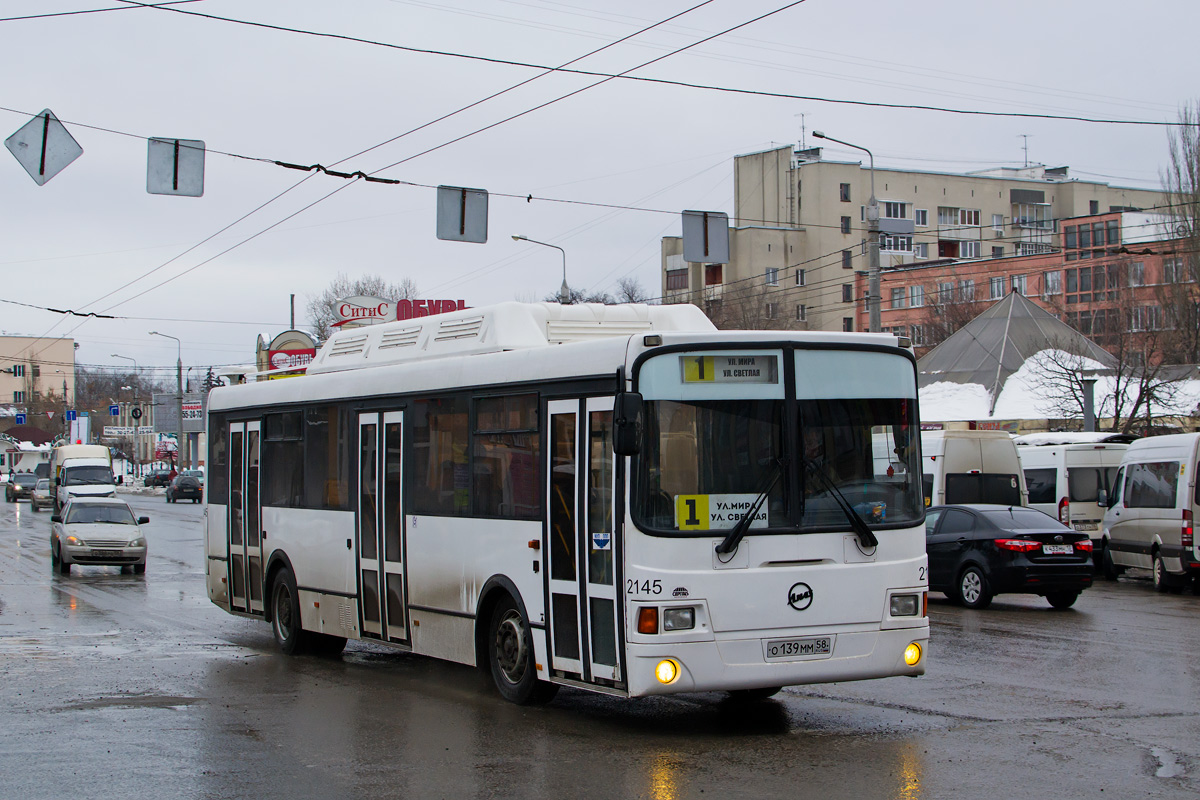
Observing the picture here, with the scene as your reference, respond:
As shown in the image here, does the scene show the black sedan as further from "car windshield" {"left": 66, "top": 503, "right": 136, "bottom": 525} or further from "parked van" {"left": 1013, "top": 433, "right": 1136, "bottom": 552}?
"car windshield" {"left": 66, "top": 503, "right": 136, "bottom": 525}

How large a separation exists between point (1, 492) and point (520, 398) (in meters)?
99.6

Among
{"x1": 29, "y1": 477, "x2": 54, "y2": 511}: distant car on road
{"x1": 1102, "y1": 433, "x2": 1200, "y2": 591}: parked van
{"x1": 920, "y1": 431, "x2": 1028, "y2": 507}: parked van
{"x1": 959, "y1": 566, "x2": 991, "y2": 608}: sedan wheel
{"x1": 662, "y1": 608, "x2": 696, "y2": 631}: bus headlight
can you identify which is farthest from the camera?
{"x1": 29, "y1": 477, "x2": 54, "y2": 511}: distant car on road

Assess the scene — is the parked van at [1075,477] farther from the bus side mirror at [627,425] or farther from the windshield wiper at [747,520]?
the bus side mirror at [627,425]

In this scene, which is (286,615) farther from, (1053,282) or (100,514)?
(1053,282)

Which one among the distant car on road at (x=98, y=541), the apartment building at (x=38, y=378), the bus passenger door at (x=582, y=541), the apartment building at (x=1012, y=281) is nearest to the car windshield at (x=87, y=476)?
the distant car on road at (x=98, y=541)

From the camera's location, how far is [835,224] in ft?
293

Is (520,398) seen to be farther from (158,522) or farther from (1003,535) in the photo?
(158,522)

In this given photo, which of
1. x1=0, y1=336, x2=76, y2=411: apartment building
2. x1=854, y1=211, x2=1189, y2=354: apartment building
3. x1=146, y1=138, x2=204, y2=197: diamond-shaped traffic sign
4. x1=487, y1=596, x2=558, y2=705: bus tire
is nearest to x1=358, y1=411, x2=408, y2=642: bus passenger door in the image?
x1=487, y1=596, x2=558, y2=705: bus tire

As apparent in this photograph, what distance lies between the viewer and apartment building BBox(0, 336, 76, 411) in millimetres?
139250

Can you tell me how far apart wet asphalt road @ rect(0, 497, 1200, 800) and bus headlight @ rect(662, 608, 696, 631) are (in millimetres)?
762

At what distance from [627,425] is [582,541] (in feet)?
3.83

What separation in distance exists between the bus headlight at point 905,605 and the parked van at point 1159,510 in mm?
13456

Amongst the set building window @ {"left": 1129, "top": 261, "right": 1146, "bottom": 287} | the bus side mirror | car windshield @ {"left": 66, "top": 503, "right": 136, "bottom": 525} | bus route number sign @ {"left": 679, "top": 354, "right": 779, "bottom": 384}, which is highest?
building window @ {"left": 1129, "top": 261, "right": 1146, "bottom": 287}

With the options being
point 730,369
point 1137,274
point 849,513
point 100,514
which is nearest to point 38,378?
point 1137,274
